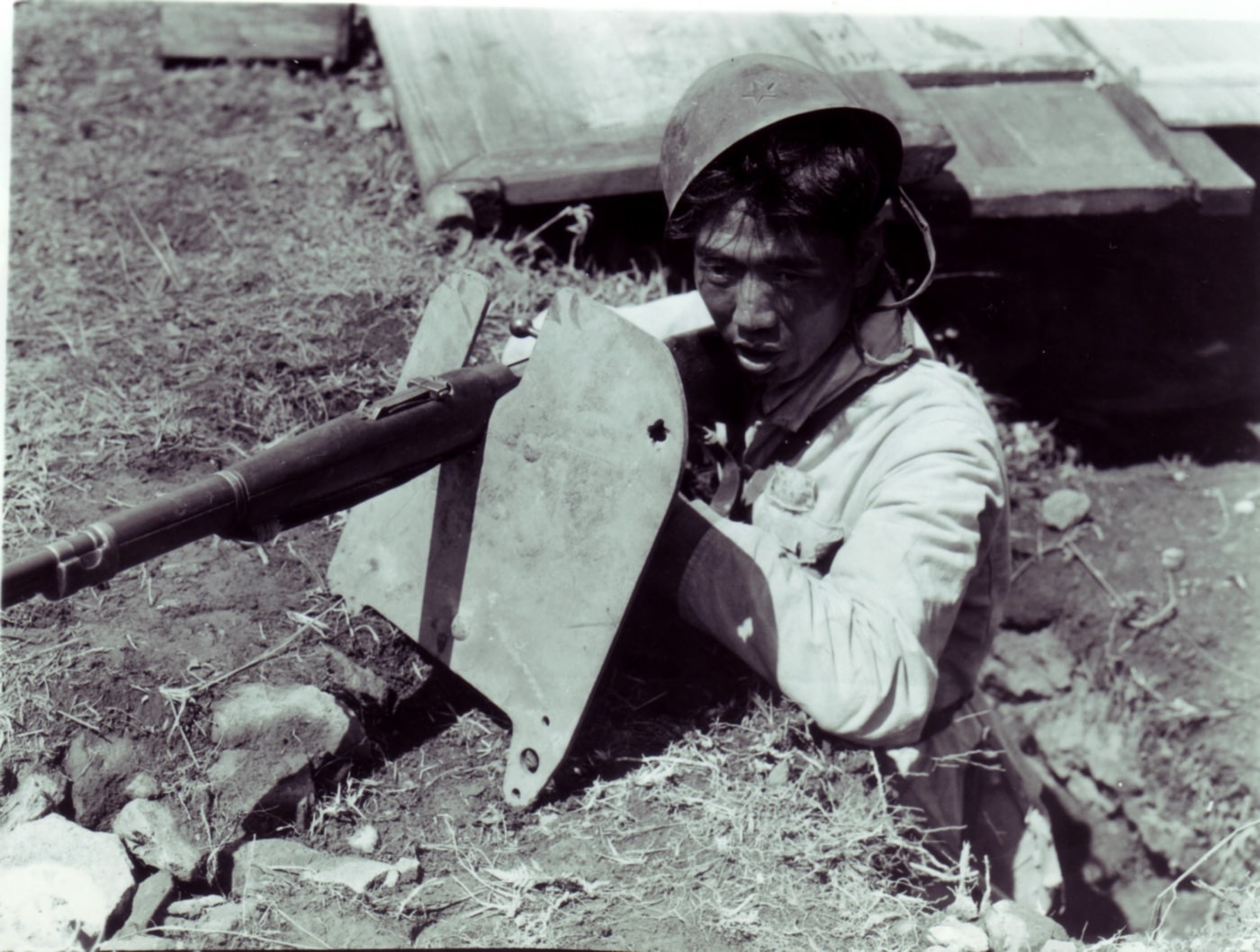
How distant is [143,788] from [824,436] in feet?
5.40

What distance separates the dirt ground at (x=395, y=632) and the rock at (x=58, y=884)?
14 centimetres

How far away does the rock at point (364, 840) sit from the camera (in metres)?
2.27

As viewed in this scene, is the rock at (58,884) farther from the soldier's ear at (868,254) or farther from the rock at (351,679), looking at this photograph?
the soldier's ear at (868,254)

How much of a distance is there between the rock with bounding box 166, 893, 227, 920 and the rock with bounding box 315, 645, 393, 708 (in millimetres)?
517

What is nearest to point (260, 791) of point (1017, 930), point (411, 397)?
point (411, 397)

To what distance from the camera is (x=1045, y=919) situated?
97.1 inches

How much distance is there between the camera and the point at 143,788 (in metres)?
2.23

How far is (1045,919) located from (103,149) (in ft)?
14.0

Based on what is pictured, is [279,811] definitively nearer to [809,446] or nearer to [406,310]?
[809,446]

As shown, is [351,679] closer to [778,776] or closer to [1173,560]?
[778,776]

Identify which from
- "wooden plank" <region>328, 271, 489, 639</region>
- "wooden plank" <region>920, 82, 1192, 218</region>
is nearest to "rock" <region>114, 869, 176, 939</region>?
"wooden plank" <region>328, 271, 489, 639</region>

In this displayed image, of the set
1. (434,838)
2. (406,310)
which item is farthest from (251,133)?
Answer: (434,838)

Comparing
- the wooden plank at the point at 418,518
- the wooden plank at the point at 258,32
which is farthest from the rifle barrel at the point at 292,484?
the wooden plank at the point at 258,32

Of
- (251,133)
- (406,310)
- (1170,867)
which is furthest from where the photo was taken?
(251,133)
